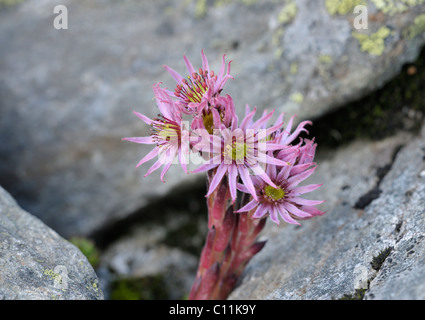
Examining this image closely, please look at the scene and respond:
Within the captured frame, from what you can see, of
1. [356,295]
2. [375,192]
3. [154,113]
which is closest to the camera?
[356,295]

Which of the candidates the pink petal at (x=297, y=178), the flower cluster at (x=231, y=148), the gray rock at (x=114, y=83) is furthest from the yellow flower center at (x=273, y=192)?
the gray rock at (x=114, y=83)

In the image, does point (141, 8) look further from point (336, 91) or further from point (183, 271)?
point (183, 271)

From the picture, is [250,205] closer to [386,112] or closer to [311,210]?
[311,210]
